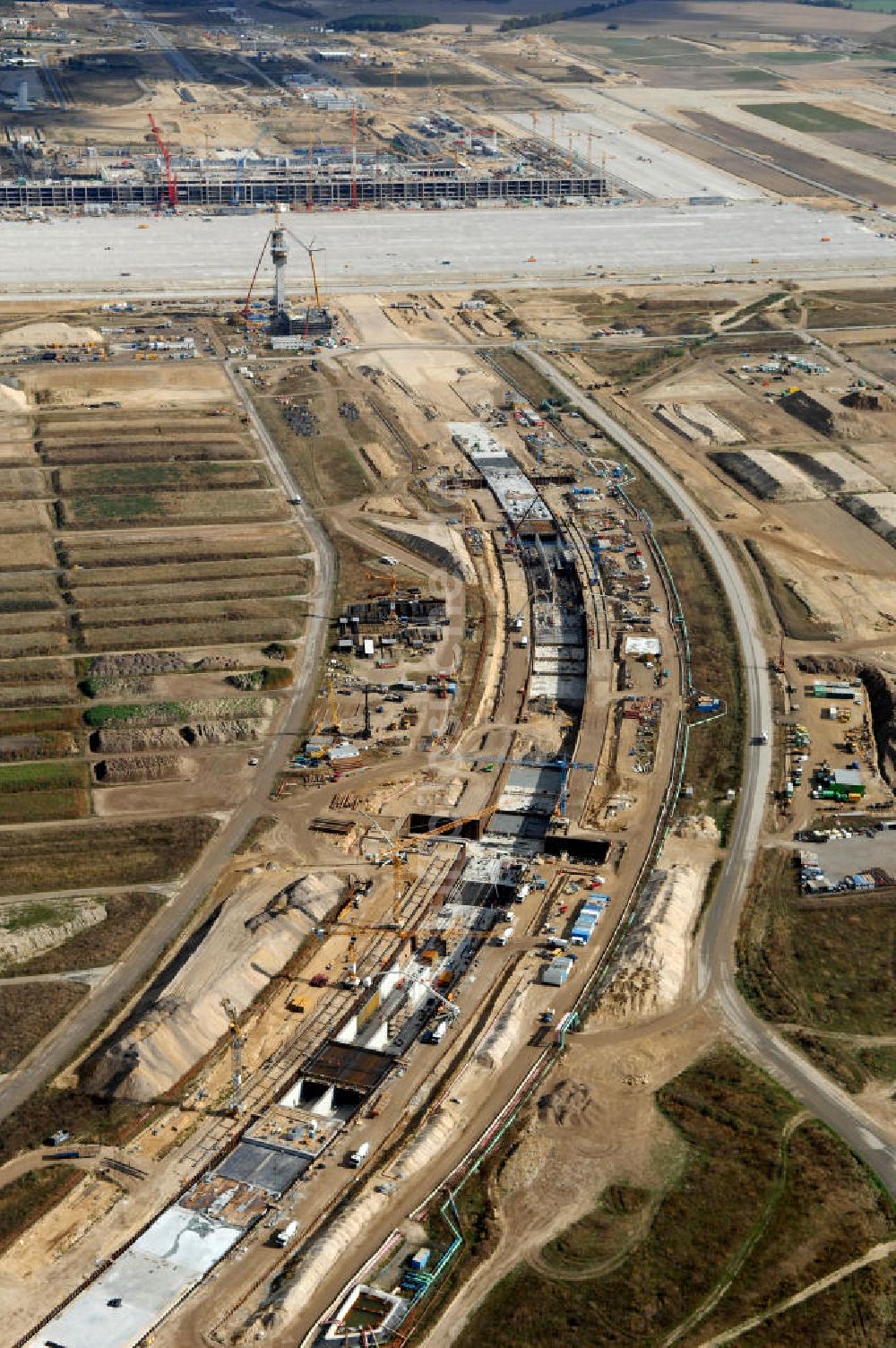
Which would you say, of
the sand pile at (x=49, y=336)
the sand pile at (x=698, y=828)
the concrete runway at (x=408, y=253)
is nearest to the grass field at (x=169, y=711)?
the sand pile at (x=698, y=828)

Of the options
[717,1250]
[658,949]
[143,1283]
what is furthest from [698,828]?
[143,1283]

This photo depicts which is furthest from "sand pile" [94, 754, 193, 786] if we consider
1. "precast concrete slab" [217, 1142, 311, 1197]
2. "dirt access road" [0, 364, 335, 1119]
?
"precast concrete slab" [217, 1142, 311, 1197]

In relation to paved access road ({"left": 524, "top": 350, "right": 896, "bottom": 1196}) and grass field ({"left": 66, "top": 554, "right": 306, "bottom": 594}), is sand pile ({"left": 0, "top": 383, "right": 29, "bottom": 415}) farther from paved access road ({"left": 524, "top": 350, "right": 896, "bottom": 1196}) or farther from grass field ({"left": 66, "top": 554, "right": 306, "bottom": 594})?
paved access road ({"left": 524, "top": 350, "right": 896, "bottom": 1196})

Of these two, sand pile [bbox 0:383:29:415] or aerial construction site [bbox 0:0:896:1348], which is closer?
aerial construction site [bbox 0:0:896:1348]

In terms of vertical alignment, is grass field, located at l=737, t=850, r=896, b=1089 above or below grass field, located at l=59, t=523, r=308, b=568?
below

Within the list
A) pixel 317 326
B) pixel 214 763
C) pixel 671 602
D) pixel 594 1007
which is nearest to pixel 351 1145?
pixel 594 1007
